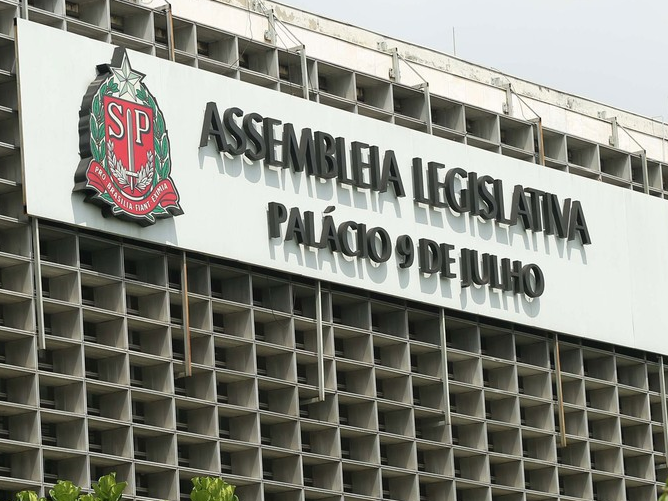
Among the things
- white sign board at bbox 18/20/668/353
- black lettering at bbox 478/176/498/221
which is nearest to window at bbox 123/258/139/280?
white sign board at bbox 18/20/668/353

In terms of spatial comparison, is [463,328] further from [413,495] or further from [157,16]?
[157,16]

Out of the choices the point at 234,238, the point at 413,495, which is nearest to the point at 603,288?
the point at 413,495

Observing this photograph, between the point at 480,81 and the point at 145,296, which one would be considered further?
the point at 480,81

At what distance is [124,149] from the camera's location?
67188mm

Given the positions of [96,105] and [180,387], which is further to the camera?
[180,387]

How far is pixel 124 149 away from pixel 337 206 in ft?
32.5

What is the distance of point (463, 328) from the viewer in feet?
260

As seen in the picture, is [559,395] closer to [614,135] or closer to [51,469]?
[614,135]

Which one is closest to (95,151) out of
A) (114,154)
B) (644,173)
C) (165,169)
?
(114,154)

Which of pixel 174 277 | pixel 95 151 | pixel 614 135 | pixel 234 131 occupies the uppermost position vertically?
pixel 614 135

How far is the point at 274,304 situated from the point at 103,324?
24.4ft

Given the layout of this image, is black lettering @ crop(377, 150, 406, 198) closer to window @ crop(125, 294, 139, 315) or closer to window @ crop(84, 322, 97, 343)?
window @ crop(125, 294, 139, 315)

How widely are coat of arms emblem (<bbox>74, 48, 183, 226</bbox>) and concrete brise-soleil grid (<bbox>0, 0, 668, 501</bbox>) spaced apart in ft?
5.01

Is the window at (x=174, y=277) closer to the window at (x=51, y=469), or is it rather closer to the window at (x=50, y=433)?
the window at (x=50, y=433)
